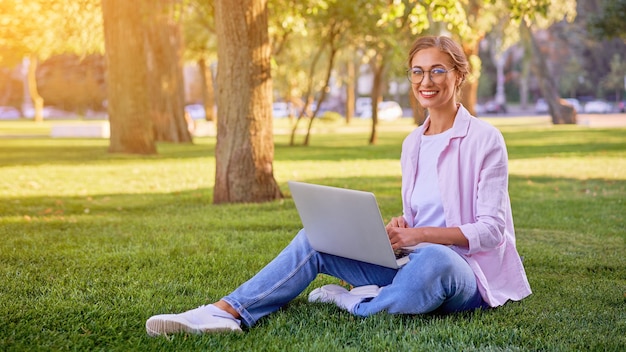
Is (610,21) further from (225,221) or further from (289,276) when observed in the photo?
(289,276)

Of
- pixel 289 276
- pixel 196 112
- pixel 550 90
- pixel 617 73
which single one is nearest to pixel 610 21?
pixel 550 90

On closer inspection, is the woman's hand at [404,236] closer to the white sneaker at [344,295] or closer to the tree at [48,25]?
the white sneaker at [344,295]

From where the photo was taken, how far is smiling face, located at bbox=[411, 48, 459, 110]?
4359 mm

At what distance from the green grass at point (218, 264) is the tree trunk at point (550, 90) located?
25147 millimetres

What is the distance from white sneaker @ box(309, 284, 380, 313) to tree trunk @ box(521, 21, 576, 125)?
34.7m

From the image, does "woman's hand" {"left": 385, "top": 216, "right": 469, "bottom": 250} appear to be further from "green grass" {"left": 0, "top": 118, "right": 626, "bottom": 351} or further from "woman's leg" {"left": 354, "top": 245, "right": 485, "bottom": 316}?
"green grass" {"left": 0, "top": 118, "right": 626, "bottom": 351}

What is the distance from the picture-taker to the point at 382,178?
46.0 ft

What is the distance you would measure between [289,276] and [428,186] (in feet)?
2.83

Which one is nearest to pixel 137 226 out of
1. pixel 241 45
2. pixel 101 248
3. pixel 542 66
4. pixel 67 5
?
pixel 101 248

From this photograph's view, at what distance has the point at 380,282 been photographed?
4.58 meters

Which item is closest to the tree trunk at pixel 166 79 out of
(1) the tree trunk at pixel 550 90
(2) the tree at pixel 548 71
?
(2) the tree at pixel 548 71

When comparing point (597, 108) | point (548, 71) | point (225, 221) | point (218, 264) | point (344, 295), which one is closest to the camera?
point (344, 295)

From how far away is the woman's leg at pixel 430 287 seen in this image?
4102mm

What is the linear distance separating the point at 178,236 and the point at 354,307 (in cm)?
350
